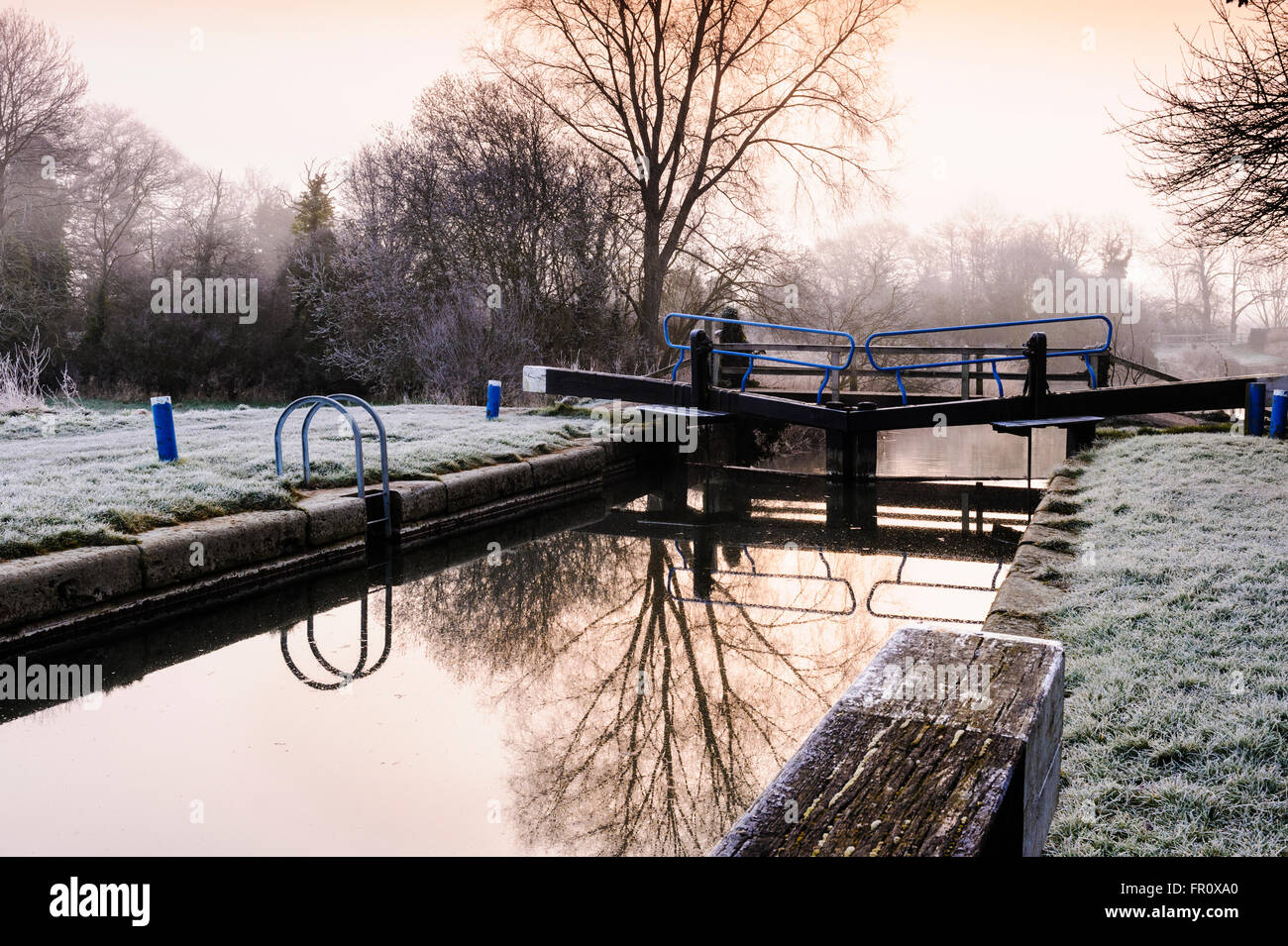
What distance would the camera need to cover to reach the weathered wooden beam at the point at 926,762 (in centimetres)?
128

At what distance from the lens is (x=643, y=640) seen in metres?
4.89

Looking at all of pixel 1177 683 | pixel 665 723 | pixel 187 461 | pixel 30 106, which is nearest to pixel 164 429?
pixel 187 461

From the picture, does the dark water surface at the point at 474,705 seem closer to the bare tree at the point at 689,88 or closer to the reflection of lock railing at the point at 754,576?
the reflection of lock railing at the point at 754,576

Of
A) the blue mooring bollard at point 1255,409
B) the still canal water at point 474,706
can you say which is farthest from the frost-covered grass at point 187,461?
the blue mooring bollard at point 1255,409

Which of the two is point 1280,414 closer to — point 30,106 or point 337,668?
point 337,668

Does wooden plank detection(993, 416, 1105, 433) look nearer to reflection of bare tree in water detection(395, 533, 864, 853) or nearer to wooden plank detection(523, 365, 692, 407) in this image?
wooden plank detection(523, 365, 692, 407)

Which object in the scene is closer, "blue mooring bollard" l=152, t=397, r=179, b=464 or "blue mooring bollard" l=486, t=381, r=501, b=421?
"blue mooring bollard" l=152, t=397, r=179, b=464

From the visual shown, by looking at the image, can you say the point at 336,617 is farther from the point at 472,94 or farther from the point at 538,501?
the point at 472,94

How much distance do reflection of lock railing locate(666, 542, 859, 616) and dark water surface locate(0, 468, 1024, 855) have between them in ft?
0.08

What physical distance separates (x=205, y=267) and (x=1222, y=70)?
64.9 ft

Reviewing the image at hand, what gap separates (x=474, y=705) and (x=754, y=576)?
2695 mm

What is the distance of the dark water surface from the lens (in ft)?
9.87

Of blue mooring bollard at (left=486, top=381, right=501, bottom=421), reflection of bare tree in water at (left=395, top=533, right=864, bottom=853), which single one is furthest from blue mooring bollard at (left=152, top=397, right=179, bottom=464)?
blue mooring bollard at (left=486, top=381, right=501, bottom=421)

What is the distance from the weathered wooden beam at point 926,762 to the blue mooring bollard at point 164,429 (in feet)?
22.4
